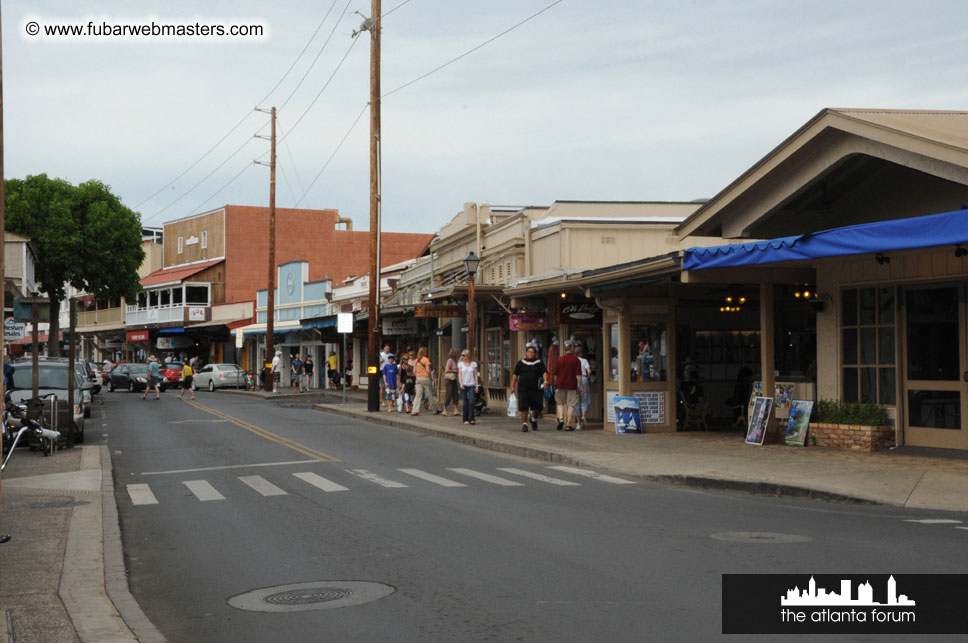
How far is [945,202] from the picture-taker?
601 inches

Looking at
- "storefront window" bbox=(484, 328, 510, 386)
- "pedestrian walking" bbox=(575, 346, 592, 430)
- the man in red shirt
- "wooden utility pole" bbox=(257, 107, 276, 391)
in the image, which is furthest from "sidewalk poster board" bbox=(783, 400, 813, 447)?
"wooden utility pole" bbox=(257, 107, 276, 391)

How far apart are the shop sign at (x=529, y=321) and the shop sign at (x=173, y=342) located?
176ft

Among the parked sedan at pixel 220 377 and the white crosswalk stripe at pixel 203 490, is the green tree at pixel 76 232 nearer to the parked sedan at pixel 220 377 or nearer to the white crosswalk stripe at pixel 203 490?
the parked sedan at pixel 220 377

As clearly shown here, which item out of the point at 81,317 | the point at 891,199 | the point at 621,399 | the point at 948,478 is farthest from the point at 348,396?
the point at 81,317

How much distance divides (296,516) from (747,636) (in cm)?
620

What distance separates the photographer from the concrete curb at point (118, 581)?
666 centimetres

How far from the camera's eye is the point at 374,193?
101ft

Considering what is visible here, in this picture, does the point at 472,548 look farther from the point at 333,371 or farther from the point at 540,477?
the point at 333,371

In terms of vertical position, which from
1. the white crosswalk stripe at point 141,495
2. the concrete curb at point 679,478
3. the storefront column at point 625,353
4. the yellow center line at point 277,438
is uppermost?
the storefront column at point 625,353

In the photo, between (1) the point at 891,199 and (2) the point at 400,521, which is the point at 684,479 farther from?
(1) the point at 891,199

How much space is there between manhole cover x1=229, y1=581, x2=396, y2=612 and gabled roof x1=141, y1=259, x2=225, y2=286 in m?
63.1

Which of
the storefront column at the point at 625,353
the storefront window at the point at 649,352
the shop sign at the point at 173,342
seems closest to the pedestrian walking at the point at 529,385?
the storefront column at the point at 625,353

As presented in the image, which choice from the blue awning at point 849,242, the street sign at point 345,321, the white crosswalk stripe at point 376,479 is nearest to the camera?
the blue awning at point 849,242

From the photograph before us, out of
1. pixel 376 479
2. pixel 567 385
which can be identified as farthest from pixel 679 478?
pixel 567 385
